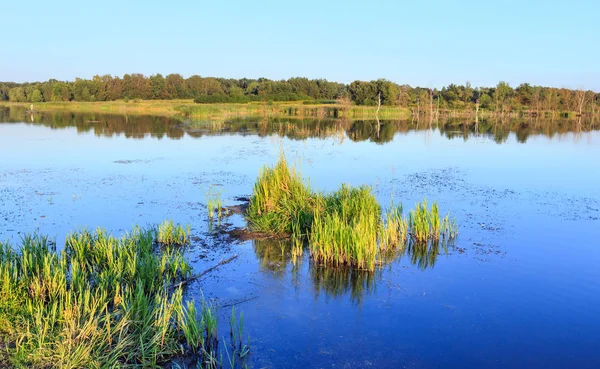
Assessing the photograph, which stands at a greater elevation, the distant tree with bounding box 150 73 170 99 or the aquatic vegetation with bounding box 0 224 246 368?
the distant tree with bounding box 150 73 170 99

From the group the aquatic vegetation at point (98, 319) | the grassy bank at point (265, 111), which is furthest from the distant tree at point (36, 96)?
the aquatic vegetation at point (98, 319)

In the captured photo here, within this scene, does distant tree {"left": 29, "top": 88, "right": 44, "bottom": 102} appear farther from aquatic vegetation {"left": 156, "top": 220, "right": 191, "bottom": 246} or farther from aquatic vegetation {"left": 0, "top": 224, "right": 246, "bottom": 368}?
aquatic vegetation {"left": 0, "top": 224, "right": 246, "bottom": 368}

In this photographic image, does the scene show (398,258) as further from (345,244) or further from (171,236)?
(171,236)

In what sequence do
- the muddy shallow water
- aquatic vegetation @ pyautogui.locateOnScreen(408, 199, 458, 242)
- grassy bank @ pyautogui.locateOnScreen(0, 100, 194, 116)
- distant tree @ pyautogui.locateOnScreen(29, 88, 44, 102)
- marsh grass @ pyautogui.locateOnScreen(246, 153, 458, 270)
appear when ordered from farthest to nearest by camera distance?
distant tree @ pyautogui.locateOnScreen(29, 88, 44, 102), grassy bank @ pyautogui.locateOnScreen(0, 100, 194, 116), aquatic vegetation @ pyautogui.locateOnScreen(408, 199, 458, 242), marsh grass @ pyautogui.locateOnScreen(246, 153, 458, 270), the muddy shallow water

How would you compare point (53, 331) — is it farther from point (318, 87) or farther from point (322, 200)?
point (318, 87)

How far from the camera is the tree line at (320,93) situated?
226ft

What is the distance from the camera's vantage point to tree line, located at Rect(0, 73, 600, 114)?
226 ft

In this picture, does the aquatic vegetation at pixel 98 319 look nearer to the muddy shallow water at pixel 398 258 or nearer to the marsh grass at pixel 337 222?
the muddy shallow water at pixel 398 258

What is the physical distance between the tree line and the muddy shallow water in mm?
42214

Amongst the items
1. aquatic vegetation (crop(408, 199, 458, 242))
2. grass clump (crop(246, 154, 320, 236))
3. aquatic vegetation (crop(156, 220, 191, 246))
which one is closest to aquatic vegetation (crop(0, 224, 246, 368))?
aquatic vegetation (crop(156, 220, 191, 246))

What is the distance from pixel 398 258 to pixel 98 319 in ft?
17.2

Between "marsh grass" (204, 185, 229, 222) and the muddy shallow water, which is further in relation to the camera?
"marsh grass" (204, 185, 229, 222)

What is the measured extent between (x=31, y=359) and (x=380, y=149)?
21.3 m

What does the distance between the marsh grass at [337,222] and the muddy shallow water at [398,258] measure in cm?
33
